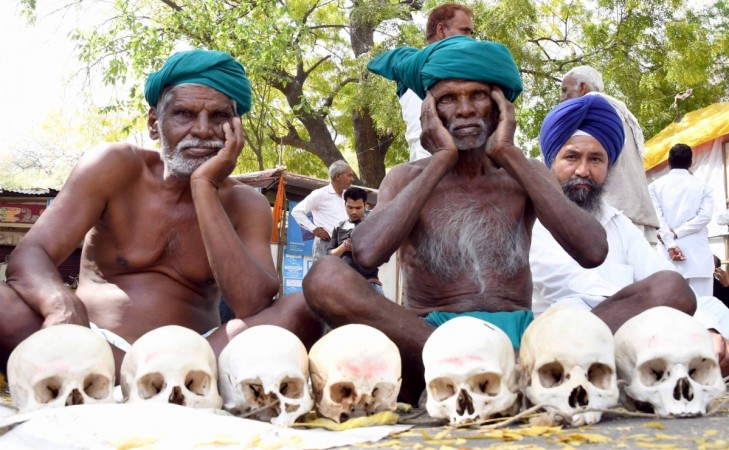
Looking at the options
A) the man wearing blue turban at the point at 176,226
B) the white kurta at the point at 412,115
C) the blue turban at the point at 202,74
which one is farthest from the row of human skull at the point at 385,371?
the white kurta at the point at 412,115

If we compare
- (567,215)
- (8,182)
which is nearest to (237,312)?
(567,215)

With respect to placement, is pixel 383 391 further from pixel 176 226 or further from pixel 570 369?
pixel 176 226

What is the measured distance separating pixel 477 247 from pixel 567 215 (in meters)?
0.47

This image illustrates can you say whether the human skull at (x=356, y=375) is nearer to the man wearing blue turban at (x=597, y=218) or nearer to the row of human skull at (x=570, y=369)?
the row of human skull at (x=570, y=369)

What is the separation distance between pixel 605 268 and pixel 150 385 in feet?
9.57

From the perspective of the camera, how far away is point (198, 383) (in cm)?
307

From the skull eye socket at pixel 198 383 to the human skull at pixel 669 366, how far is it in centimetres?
161

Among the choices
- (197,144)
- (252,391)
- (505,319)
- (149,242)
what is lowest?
(252,391)

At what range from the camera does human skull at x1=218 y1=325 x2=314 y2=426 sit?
2977 millimetres

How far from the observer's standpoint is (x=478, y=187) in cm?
423

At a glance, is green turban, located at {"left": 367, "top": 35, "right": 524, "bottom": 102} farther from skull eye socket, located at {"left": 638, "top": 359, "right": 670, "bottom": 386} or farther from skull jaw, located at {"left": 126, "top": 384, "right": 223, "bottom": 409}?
skull jaw, located at {"left": 126, "top": 384, "right": 223, "bottom": 409}

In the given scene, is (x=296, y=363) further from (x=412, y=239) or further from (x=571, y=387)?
(x=412, y=239)

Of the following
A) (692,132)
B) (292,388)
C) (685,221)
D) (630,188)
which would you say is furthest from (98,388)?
(692,132)

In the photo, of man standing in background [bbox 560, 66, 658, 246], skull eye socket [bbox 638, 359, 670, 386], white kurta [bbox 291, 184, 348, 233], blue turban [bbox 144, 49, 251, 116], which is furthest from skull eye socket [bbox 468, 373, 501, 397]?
white kurta [bbox 291, 184, 348, 233]
